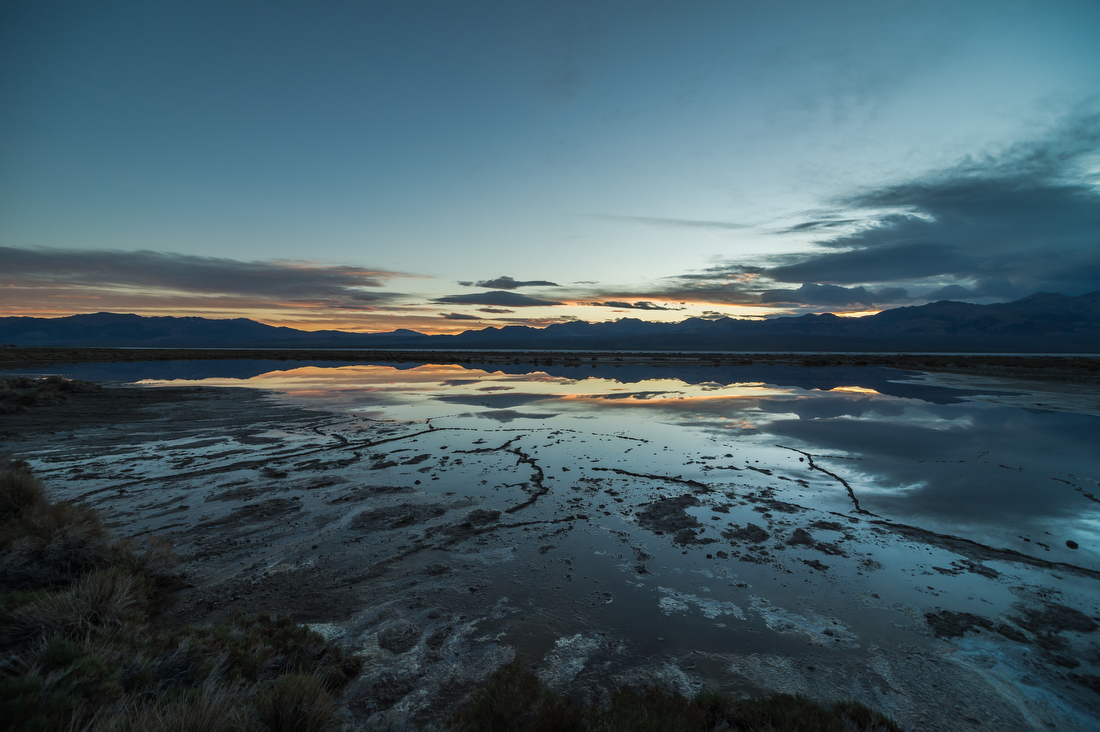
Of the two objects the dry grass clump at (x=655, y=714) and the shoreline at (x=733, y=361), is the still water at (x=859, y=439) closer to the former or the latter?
the dry grass clump at (x=655, y=714)

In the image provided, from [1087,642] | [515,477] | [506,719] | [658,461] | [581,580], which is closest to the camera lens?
[506,719]

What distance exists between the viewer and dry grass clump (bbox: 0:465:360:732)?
9.77ft

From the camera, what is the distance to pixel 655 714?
12.2 feet

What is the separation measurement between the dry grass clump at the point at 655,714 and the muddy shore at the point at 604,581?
41cm

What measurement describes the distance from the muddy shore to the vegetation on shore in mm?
477

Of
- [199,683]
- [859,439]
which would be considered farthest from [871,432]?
[199,683]

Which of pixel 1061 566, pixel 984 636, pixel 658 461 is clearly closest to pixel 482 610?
pixel 984 636

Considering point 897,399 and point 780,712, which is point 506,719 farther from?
point 897,399

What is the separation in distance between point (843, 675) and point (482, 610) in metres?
3.98

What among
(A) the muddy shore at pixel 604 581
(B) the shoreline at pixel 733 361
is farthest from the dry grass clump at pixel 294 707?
(B) the shoreline at pixel 733 361

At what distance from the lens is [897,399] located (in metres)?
25.3

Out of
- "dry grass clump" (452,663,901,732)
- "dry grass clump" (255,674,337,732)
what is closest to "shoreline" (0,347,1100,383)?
"dry grass clump" (452,663,901,732)

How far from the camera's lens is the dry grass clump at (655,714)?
3.64m

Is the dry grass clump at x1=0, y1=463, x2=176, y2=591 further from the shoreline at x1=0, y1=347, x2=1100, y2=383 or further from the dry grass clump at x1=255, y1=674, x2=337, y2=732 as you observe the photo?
the shoreline at x1=0, y1=347, x2=1100, y2=383
